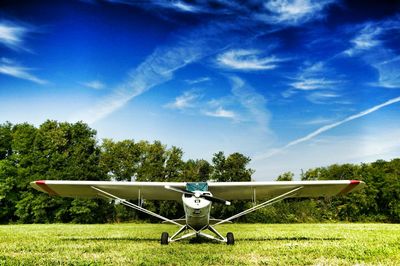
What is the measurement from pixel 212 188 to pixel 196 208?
2245 mm

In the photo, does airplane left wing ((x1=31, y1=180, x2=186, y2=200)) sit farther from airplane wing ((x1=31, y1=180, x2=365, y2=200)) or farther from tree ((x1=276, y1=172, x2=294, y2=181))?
tree ((x1=276, y1=172, x2=294, y2=181))

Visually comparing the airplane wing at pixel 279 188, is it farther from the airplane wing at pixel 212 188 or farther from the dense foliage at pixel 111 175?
the dense foliage at pixel 111 175

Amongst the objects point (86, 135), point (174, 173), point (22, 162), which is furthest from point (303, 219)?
point (22, 162)

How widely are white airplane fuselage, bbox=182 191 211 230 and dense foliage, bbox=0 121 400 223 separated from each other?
99.3ft

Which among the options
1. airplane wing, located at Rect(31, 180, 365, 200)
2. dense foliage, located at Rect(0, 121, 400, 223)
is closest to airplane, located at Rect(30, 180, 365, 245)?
airplane wing, located at Rect(31, 180, 365, 200)

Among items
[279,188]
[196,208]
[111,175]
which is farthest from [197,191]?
[111,175]

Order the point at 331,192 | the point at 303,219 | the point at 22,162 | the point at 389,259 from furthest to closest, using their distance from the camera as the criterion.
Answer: the point at 22,162 < the point at 303,219 < the point at 331,192 < the point at 389,259

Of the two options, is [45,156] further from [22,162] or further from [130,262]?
[130,262]

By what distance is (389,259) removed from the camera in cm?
753

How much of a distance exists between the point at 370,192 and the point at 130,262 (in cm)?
4721

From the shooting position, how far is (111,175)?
50.2m

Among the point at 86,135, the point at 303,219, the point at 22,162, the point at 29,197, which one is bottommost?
the point at 303,219

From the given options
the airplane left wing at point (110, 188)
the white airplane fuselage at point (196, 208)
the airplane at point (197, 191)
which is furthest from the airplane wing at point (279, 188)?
the airplane left wing at point (110, 188)

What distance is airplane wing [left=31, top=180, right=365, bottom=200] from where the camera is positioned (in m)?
13.1
